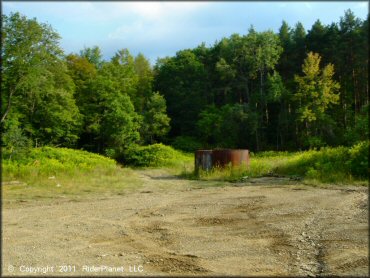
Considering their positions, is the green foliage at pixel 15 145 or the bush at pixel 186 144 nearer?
the green foliage at pixel 15 145

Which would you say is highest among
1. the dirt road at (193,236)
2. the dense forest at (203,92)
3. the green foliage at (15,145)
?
the dense forest at (203,92)

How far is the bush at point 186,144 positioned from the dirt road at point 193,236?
27696 mm

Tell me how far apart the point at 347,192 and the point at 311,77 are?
82.4 ft

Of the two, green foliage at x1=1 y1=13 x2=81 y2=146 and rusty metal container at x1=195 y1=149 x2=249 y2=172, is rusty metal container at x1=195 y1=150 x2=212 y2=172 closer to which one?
rusty metal container at x1=195 y1=149 x2=249 y2=172

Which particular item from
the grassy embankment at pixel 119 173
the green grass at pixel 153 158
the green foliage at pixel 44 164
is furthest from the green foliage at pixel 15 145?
the green grass at pixel 153 158

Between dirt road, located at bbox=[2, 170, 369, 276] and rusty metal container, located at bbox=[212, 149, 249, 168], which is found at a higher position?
rusty metal container, located at bbox=[212, 149, 249, 168]

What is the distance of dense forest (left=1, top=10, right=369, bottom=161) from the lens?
30.7 metres

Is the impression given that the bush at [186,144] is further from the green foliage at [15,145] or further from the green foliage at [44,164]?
the green foliage at [15,145]

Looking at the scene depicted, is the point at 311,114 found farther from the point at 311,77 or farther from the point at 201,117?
the point at 201,117

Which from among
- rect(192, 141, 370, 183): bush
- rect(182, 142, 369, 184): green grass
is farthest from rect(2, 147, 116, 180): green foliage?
rect(192, 141, 370, 183): bush

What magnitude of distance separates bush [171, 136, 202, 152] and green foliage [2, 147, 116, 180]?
20.9m

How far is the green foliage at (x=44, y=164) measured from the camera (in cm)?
459

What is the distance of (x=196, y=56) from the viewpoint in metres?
48.7

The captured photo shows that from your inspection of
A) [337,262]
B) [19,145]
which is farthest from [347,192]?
[19,145]
